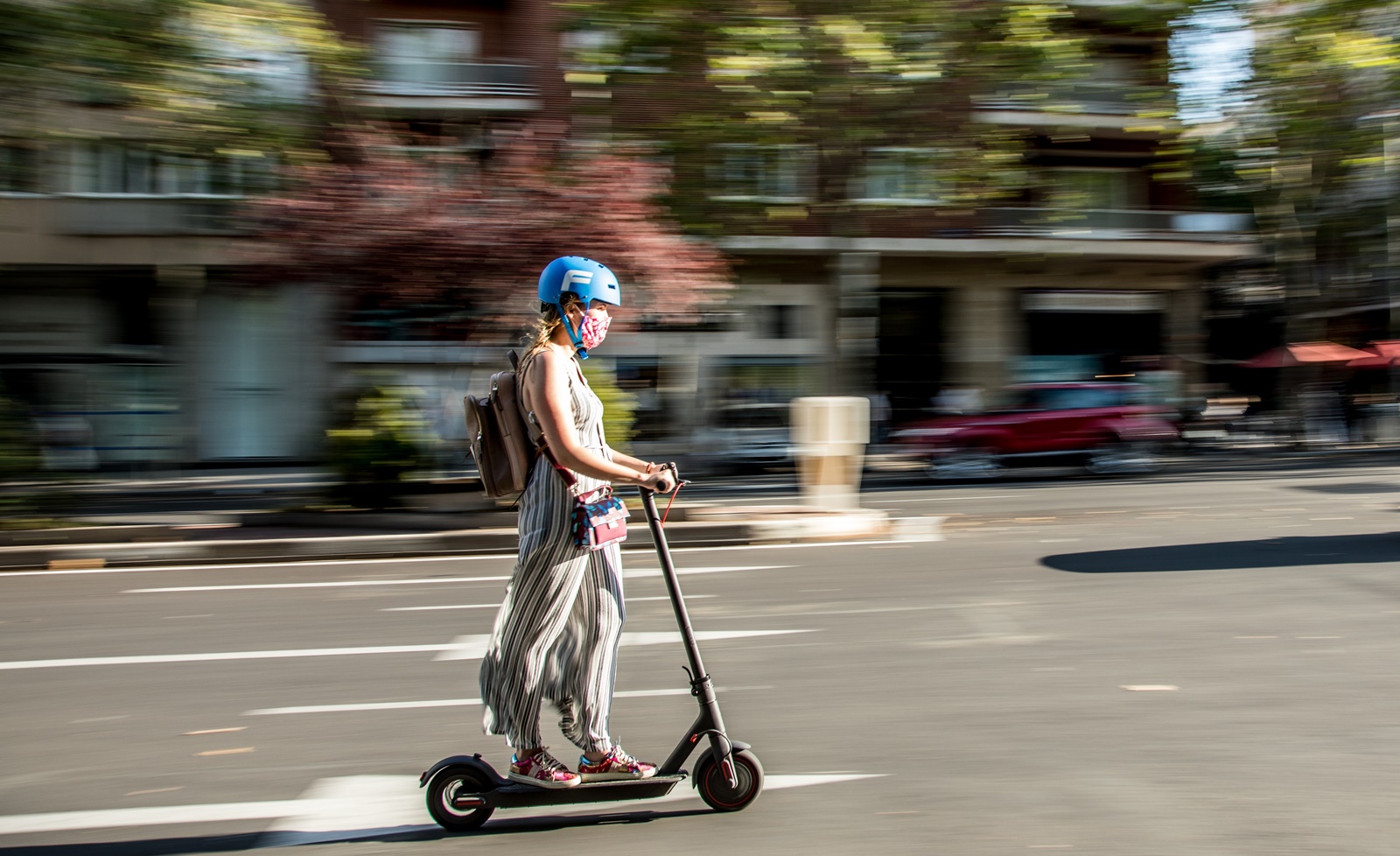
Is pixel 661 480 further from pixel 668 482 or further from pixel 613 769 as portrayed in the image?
pixel 613 769

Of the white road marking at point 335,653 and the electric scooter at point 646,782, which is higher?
the electric scooter at point 646,782

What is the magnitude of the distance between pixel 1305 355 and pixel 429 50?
21208 mm

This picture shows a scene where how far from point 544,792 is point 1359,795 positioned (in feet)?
8.79

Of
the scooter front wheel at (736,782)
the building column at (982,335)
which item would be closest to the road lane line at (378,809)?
the scooter front wheel at (736,782)

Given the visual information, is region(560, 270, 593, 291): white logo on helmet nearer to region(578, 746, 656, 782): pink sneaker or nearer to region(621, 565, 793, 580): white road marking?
region(578, 746, 656, 782): pink sneaker

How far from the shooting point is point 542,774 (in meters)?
3.91

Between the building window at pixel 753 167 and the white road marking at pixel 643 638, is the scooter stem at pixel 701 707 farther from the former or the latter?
the building window at pixel 753 167

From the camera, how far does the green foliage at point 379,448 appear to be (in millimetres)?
12719

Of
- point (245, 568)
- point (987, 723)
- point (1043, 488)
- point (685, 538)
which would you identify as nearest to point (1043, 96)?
point (1043, 488)

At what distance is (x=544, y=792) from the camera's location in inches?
153

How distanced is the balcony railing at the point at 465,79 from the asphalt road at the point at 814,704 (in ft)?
61.4

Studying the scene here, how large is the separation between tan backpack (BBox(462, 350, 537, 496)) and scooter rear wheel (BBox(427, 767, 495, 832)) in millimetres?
898

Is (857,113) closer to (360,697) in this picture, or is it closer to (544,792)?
(360,697)

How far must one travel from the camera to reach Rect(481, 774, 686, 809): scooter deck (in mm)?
3891
